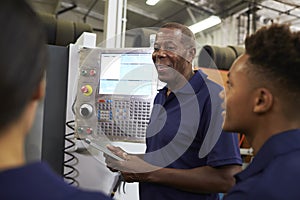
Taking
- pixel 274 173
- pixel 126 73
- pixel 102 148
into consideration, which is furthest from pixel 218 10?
pixel 274 173

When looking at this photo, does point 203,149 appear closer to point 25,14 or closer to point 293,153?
point 293,153

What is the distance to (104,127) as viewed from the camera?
151cm

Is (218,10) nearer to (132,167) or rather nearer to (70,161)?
(70,161)

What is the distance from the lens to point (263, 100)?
80 cm

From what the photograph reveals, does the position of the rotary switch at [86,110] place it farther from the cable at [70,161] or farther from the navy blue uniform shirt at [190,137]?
the navy blue uniform shirt at [190,137]

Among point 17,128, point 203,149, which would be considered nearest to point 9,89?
point 17,128

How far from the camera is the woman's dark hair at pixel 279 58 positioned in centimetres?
79

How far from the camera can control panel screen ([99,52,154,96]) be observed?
1.49m

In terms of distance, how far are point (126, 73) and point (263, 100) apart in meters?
0.79

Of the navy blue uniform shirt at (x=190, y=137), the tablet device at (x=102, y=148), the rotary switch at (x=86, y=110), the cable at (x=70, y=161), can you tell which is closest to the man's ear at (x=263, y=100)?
the navy blue uniform shirt at (x=190, y=137)

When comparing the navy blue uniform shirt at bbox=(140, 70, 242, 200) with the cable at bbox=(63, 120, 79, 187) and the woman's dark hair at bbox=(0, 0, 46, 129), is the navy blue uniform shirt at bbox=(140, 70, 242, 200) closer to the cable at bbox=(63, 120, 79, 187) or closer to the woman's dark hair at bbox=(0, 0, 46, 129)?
the cable at bbox=(63, 120, 79, 187)

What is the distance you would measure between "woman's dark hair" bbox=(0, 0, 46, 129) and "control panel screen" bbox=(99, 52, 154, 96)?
104 cm

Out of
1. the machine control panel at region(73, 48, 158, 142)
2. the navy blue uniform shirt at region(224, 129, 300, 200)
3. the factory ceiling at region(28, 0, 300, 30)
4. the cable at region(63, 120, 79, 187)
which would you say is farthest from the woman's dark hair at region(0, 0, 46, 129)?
the factory ceiling at region(28, 0, 300, 30)

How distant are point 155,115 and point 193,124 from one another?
224 mm
